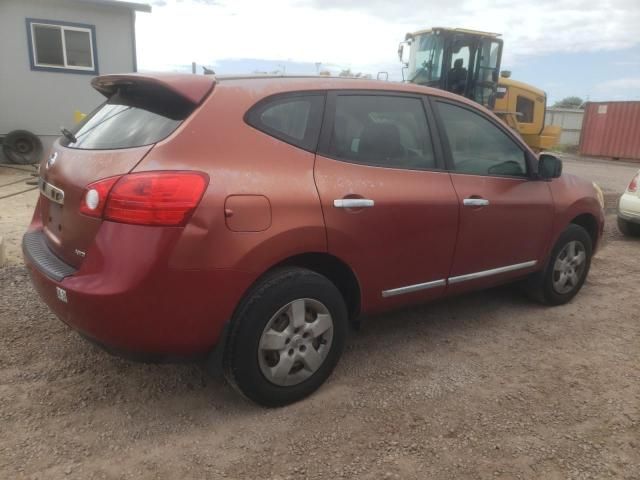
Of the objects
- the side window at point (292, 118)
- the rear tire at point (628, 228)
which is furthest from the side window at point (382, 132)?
the rear tire at point (628, 228)

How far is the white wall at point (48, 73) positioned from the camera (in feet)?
36.4

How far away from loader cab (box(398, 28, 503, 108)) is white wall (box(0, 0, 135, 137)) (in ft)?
22.8

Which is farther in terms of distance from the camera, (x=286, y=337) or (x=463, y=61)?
(x=463, y=61)

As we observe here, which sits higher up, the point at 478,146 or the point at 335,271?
the point at 478,146

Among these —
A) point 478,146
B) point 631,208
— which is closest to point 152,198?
point 478,146

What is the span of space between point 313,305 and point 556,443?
4.53 ft

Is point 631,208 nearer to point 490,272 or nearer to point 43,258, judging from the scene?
point 490,272

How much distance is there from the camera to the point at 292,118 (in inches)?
106

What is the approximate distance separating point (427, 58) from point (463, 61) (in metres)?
0.75

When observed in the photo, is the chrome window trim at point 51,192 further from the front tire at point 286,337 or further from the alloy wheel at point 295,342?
the alloy wheel at point 295,342

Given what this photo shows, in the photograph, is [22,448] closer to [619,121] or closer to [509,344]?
[509,344]

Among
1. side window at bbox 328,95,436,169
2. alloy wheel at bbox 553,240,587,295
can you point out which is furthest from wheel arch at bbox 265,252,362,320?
alloy wheel at bbox 553,240,587,295

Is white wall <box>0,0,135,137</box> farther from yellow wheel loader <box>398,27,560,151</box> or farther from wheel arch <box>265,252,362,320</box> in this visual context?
wheel arch <box>265,252,362,320</box>

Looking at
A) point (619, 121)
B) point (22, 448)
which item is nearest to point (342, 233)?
point (22, 448)
